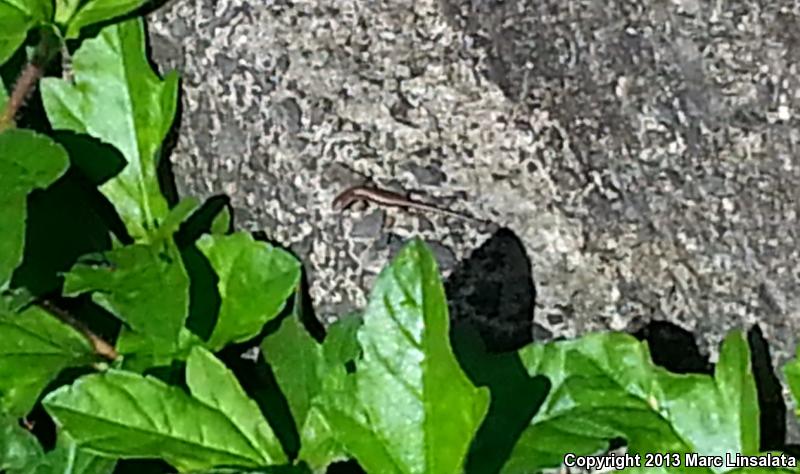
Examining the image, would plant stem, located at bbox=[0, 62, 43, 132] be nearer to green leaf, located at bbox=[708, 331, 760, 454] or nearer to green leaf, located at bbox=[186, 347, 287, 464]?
green leaf, located at bbox=[186, 347, 287, 464]

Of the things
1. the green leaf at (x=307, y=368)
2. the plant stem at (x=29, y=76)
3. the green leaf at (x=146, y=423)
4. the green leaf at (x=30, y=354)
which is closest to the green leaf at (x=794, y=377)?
the green leaf at (x=307, y=368)

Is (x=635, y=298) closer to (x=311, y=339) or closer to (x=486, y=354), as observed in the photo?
(x=486, y=354)

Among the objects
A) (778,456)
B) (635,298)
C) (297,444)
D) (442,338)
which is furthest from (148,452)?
(778,456)

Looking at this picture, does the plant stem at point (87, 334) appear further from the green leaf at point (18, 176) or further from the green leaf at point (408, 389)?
the green leaf at point (408, 389)

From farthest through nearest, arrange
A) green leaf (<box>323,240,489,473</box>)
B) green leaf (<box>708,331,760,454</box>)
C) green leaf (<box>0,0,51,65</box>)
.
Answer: green leaf (<box>0,0,51,65</box>) < green leaf (<box>708,331,760,454</box>) < green leaf (<box>323,240,489,473</box>)

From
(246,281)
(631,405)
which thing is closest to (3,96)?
(246,281)

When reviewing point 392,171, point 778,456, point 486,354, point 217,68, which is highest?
point 217,68

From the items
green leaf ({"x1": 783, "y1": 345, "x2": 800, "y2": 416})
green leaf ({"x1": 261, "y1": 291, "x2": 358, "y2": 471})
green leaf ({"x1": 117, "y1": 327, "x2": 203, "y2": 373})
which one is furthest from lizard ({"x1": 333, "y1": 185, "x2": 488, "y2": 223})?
green leaf ({"x1": 783, "y1": 345, "x2": 800, "y2": 416})
